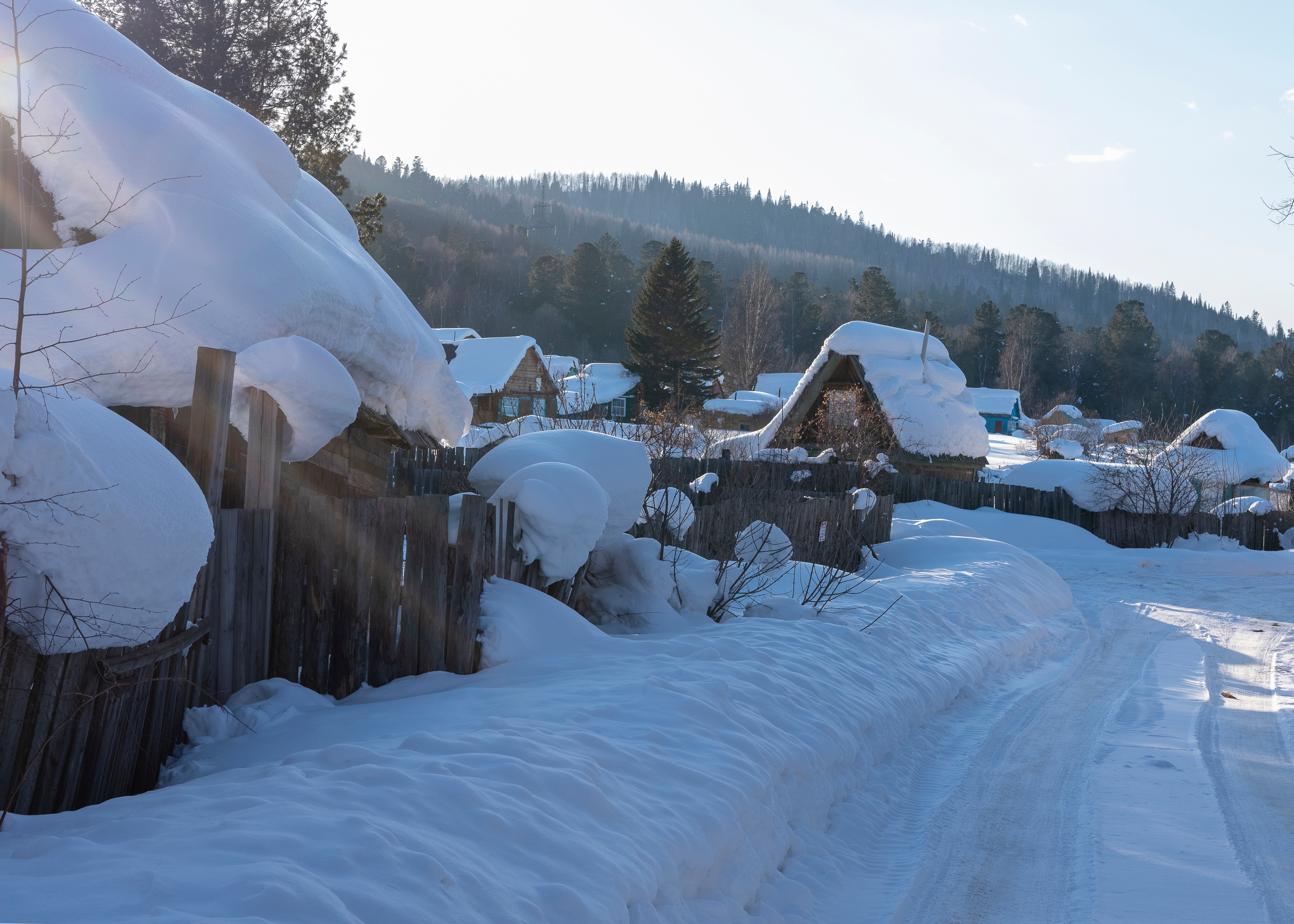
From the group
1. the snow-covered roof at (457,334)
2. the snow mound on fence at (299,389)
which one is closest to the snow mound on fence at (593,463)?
the snow mound on fence at (299,389)

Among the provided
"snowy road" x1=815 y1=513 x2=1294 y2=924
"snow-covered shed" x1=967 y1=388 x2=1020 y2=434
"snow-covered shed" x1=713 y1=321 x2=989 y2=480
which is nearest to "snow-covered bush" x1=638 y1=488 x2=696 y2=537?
"snowy road" x1=815 y1=513 x2=1294 y2=924

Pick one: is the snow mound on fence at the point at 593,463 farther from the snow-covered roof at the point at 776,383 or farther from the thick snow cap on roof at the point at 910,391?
the snow-covered roof at the point at 776,383

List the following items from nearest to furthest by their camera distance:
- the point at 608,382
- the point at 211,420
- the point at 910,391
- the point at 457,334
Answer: the point at 211,420 → the point at 910,391 → the point at 608,382 → the point at 457,334

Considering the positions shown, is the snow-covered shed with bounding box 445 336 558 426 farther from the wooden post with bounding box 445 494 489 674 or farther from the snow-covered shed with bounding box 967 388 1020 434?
the wooden post with bounding box 445 494 489 674

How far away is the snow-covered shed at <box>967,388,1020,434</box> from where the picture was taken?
58.4 metres

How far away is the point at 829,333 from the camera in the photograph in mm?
74125

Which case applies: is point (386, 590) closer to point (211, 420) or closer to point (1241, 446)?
point (211, 420)

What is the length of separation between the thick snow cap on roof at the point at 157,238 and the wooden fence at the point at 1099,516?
17.6 metres

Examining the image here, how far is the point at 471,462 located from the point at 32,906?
1096 centimetres

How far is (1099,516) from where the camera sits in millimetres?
21781

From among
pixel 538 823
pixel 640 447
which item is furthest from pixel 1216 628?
pixel 538 823

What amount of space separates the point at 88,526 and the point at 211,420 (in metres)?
1.17

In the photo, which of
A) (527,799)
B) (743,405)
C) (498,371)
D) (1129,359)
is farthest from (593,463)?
(1129,359)

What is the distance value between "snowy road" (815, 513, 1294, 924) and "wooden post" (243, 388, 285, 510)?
3.05m
